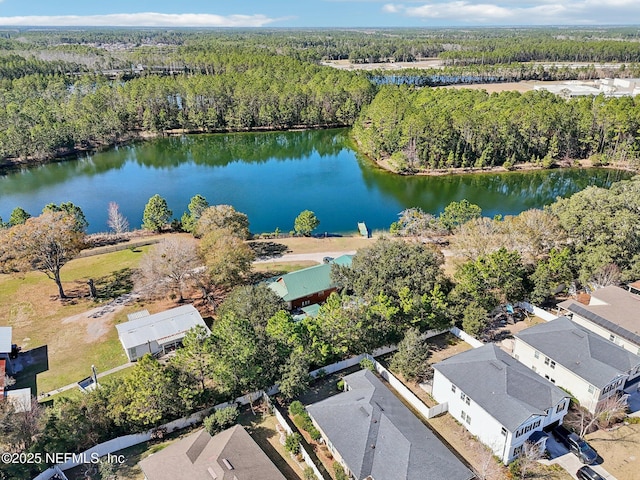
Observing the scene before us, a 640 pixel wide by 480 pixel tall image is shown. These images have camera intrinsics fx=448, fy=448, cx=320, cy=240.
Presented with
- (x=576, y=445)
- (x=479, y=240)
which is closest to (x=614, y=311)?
(x=479, y=240)

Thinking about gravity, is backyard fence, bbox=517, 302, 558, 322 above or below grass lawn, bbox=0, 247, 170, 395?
above

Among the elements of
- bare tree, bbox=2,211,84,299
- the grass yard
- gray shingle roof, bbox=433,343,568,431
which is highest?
bare tree, bbox=2,211,84,299

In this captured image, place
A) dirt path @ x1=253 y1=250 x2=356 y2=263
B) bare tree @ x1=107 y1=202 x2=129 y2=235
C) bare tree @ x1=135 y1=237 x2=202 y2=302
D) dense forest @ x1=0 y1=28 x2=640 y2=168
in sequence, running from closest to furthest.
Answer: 1. bare tree @ x1=135 y1=237 x2=202 y2=302
2. dirt path @ x1=253 y1=250 x2=356 y2=263
3. bare tree @ x1=107 y1=202 x2=129 y2=235
4. dense forest @ x1=0 y1=28 x2=640 y2=168

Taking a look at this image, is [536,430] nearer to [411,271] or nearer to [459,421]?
[459,421]

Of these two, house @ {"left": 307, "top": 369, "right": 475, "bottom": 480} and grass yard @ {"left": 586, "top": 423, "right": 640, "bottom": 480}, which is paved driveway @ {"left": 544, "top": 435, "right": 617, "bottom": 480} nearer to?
grass yard @ {"left": 586, "top": 423, "right": 640, "bottom": 480}

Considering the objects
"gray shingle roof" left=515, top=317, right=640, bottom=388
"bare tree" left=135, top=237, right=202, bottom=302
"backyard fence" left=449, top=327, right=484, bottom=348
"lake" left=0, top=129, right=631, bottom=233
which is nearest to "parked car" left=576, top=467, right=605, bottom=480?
"gray shingle roof" left=515, top=317, right=640, bottom=388

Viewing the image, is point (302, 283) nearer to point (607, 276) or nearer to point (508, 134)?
point (607, 276)

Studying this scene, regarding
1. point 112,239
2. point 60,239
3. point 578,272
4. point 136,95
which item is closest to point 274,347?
point 60,239
